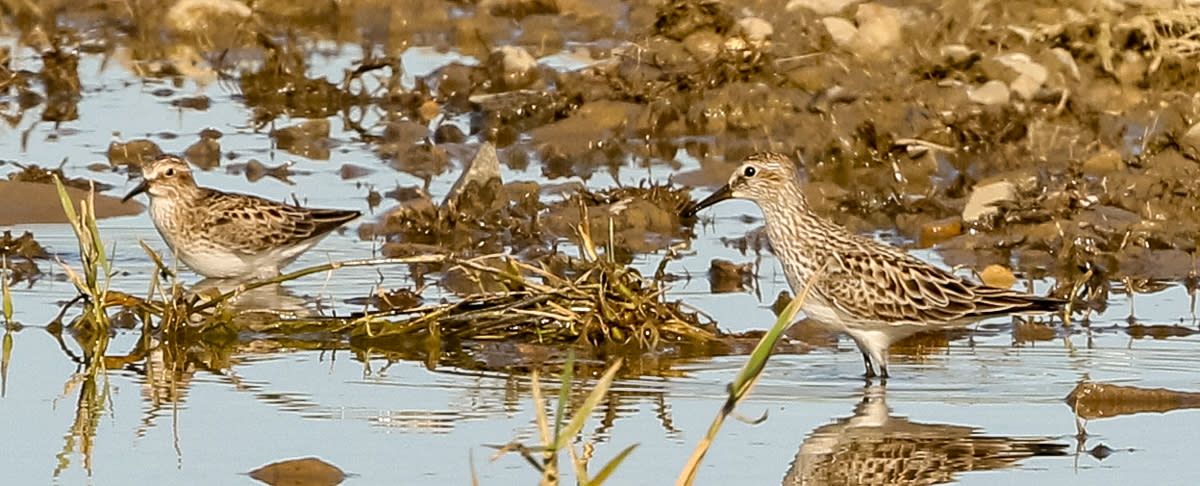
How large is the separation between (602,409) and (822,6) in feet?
39.8

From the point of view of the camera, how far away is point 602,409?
939 cm

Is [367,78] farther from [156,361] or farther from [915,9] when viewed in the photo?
[156,361]

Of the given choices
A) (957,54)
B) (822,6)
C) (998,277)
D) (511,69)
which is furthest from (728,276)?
(822,6)

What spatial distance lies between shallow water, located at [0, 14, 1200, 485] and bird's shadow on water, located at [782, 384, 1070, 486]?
0.02m

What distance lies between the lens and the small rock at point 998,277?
12469 millimetres

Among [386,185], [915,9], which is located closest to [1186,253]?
[386,185]

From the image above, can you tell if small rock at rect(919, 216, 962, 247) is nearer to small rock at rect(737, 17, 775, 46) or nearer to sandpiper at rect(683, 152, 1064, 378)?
sandpiper at rect(683, 152, 1064, 378)

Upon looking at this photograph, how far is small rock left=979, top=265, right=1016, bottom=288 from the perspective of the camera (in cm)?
1247

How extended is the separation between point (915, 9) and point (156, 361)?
11.8m

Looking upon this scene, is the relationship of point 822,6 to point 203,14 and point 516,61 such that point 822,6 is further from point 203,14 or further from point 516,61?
point 203,14

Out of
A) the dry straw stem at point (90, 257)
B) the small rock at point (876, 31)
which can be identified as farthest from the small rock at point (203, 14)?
the dry straw stem at point (90, 257)

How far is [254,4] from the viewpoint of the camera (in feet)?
76.7

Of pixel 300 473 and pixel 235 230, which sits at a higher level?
pixel 235 230

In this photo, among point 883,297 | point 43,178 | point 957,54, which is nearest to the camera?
point 883,297
